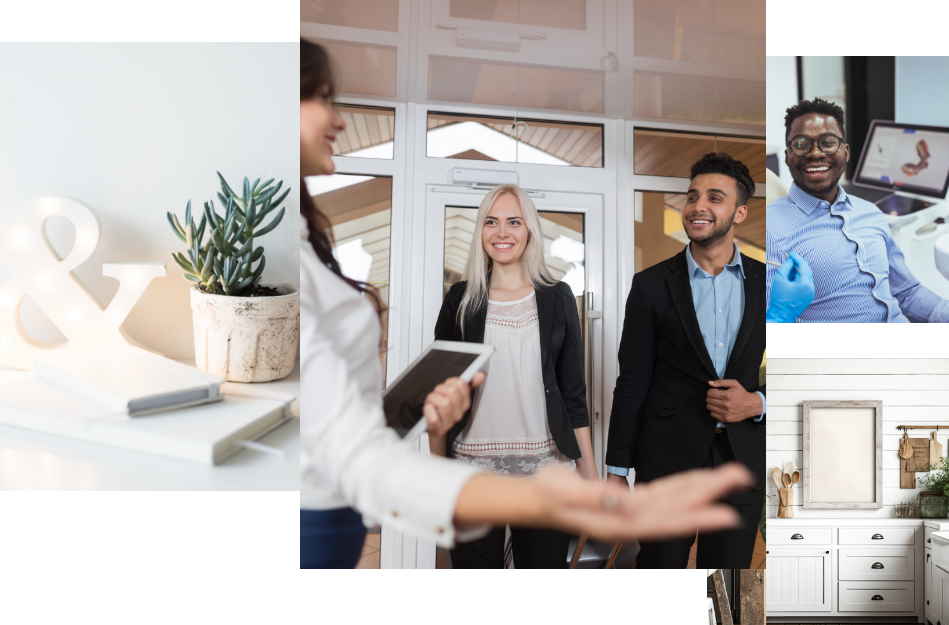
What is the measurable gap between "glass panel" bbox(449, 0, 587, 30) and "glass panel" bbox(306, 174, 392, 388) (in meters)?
0.52

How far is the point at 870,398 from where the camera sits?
2.93 meters

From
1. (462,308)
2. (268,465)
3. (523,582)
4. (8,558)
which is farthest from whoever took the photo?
(523,582)

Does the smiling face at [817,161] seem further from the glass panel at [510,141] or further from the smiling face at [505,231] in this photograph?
the smiling face at [505,231]

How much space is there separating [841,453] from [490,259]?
2.31 meters

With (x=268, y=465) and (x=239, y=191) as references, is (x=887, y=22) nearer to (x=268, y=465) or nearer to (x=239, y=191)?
(x=239, y=191)

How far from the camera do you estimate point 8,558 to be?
1.87m

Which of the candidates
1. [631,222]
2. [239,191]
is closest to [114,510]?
[239,191]

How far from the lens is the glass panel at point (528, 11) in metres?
1.66

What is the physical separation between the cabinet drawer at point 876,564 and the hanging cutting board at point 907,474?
0.32 meters

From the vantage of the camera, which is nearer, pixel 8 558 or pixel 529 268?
pixel 529 268

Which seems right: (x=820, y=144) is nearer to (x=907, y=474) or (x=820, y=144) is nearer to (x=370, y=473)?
(x=907, y=474)

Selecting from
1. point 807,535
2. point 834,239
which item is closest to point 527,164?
point 834,239

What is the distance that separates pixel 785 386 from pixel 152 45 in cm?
304

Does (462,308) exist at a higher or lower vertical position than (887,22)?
lower
